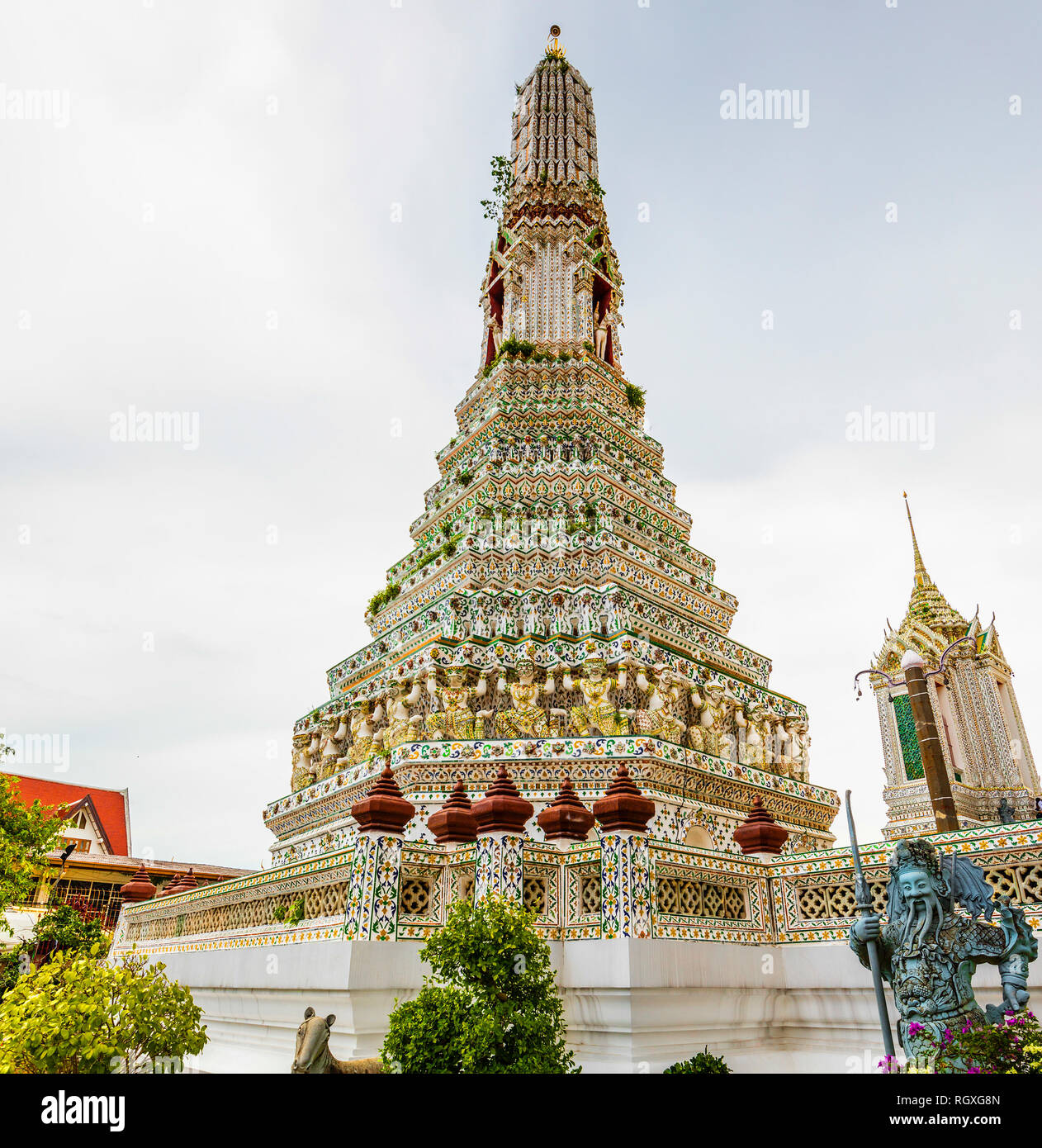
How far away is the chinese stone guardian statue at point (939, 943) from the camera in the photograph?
6035mm

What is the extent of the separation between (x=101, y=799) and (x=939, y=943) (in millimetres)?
39003

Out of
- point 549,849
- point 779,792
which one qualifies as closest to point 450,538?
point 779,792

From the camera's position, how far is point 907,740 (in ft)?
135

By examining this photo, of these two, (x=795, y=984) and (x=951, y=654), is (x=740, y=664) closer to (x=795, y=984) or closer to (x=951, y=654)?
(x=795, y=984)

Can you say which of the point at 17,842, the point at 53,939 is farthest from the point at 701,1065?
the point at 53,939

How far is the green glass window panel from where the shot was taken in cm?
4016

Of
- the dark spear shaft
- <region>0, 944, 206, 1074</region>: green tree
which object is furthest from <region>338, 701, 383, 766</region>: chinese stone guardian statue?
the dark spear shaft

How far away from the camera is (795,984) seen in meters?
8.70

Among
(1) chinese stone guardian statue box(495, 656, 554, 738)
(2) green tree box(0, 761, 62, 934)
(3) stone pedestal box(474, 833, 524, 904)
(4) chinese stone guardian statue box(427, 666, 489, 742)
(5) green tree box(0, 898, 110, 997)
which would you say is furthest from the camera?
(5) green tree box(0, 898, 110, 997)

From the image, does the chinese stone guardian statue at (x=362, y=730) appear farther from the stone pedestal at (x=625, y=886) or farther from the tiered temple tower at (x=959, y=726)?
the tiered temple tower at (x=959, y=726)

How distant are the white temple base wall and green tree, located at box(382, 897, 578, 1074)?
2.56 ft

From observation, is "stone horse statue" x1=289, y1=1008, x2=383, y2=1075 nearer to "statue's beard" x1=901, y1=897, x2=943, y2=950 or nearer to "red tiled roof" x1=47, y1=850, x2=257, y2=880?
"statue's beard" x1=901, y1=897, x2=943, y2=950

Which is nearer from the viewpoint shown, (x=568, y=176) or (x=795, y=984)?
(x=795, y=984)
